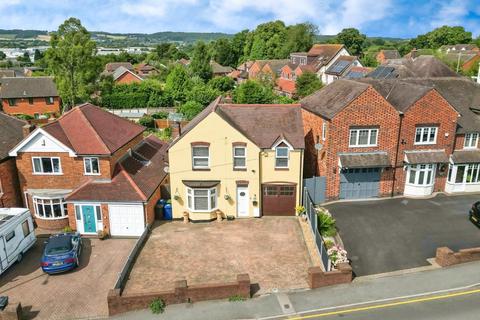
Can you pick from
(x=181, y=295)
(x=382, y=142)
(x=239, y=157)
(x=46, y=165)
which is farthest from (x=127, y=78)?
(x=181, y=295)

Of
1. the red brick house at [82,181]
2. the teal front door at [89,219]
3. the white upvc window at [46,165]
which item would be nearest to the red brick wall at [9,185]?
the red brick house at [82,181]

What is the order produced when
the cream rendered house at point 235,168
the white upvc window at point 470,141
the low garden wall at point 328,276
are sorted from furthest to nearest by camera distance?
the white upvc window at point 470,141 < the cream rendered house at point 235,168 < the low garden wall at point 328,276

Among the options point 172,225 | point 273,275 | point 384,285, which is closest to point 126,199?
point 172,225

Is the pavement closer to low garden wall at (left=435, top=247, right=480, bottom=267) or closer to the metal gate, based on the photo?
low garden wall at (left=435, top=247, right=480, bottom=267)

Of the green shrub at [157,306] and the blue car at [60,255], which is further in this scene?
the blue car at [60,255]

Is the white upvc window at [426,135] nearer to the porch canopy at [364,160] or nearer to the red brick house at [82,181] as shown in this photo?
the porch canopy at [364,160]

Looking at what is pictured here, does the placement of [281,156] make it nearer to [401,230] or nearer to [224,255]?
[224,255]

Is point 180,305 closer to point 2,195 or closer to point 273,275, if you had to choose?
point 273,275

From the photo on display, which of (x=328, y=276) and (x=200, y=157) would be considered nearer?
(x=328, y=276)
